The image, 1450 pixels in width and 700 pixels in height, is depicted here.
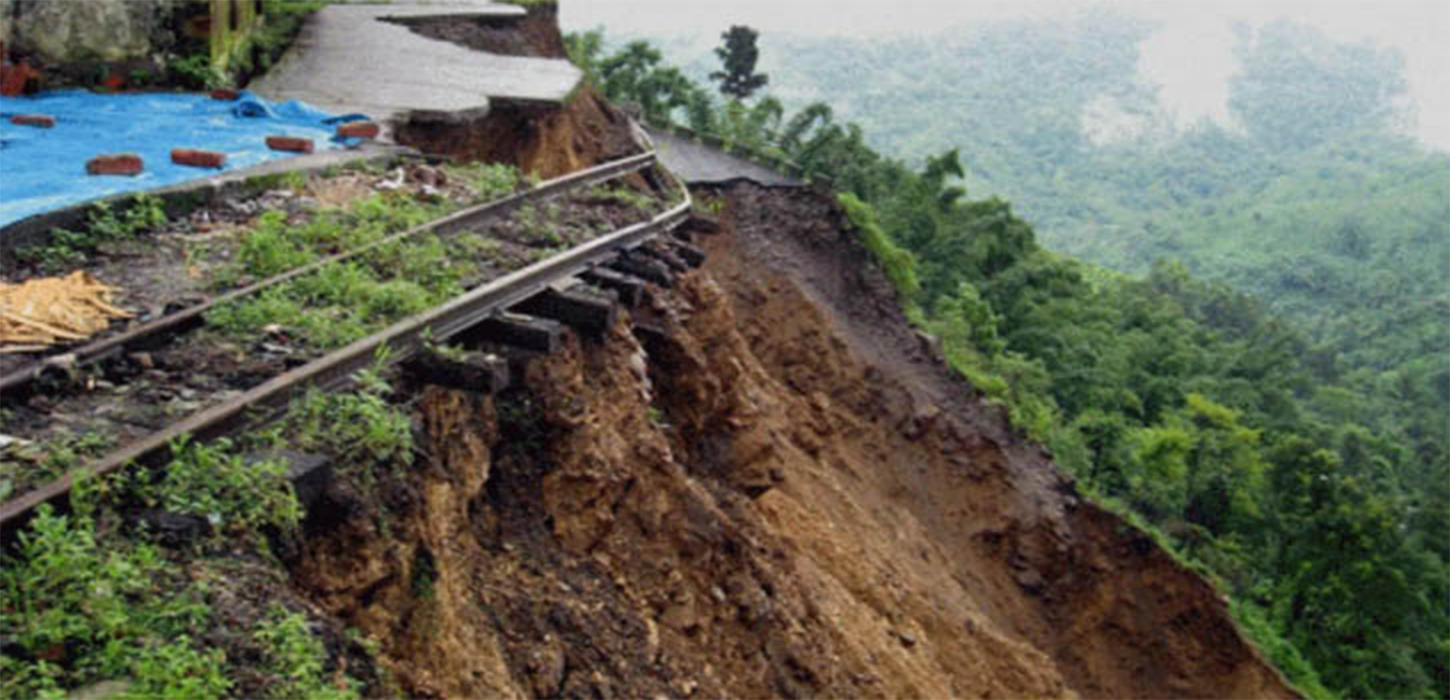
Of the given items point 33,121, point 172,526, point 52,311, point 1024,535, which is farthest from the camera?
point 1024,535

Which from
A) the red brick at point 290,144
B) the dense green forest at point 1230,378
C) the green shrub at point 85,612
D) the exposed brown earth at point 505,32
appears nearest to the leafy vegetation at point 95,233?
the red brick at point 290,144

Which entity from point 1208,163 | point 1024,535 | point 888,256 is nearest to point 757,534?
point 1024,535

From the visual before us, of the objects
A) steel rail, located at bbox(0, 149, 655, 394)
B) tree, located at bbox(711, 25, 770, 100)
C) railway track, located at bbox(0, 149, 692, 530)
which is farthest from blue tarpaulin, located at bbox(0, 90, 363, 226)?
tree, located at bbox(711, 25, 770, 100)

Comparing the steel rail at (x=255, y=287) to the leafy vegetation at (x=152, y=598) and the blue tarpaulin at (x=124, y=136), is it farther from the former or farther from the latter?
the blue tarpaulin at (x=124, y=136)

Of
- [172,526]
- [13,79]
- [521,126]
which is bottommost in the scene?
[13,79]

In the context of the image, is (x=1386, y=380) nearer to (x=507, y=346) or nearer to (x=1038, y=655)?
(x=1038, y=655)

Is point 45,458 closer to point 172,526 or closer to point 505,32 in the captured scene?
point 172,526
